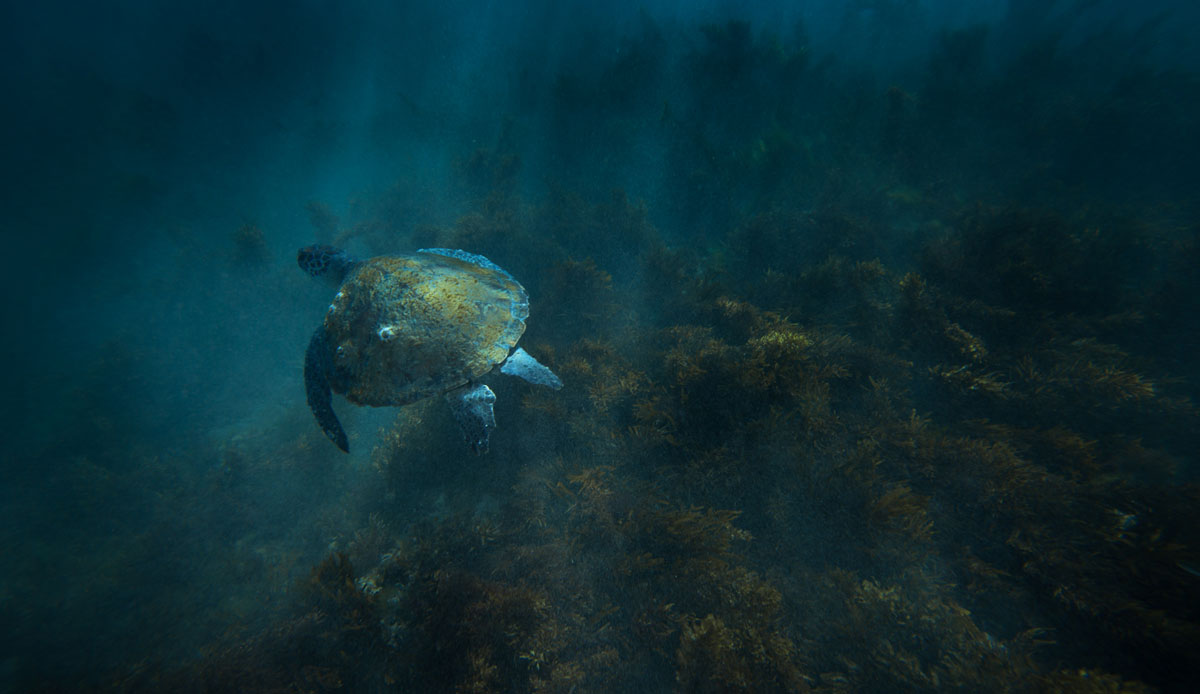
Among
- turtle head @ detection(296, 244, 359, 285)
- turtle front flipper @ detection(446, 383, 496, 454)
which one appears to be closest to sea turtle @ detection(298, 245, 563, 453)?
turtle front flipper @ detection(446, 383, 496, 454)

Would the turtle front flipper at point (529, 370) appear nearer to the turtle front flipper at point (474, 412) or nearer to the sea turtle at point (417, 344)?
the sea turtle at point (417, 344)

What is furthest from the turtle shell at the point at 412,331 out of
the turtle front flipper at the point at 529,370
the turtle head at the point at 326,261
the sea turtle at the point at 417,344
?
the turtle head at the point at 326,261

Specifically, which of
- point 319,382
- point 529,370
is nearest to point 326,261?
point 319,382

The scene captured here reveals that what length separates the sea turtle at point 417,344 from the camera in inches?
152

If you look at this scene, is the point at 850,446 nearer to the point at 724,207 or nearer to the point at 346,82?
the point at 724,207

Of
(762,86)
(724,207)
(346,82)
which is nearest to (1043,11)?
(762,86)

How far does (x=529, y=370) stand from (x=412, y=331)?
1.35 metres

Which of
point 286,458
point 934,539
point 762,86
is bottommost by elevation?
point 286,458

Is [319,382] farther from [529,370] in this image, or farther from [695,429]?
[695,429]

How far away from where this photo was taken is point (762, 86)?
42.7 ft

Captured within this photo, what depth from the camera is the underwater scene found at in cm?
285

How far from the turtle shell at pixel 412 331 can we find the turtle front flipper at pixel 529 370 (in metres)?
0.16

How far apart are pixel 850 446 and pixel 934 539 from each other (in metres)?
0.95

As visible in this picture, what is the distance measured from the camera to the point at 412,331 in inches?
154
